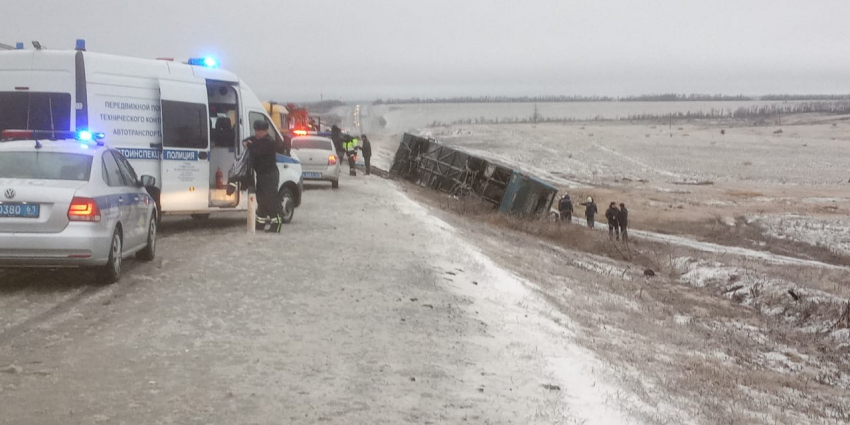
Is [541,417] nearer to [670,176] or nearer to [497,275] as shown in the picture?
[497,275]

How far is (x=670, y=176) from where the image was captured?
222 feet

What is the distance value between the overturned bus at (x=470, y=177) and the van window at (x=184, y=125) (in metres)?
17.0

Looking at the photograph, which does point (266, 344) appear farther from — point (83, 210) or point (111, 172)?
point (111, 172)

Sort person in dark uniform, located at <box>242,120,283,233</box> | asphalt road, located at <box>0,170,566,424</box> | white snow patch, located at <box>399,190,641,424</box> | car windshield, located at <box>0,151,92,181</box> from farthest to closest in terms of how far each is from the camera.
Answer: person in dark uniform, located at <box>242,120,283,233</box> → car windshield, located at <box>0,151,92,181</box> → white snow patch, located at <box>399,190,641,424</box> → asphalt road, located at <box>0,170,566,424</box>

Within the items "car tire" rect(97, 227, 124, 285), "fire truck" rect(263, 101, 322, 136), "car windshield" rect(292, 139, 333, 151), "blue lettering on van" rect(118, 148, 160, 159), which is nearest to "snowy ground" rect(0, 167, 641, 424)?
"car tire" rect(97, 227, 124, 285)

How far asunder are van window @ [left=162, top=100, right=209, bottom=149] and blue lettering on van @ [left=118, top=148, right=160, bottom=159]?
8.4 inches

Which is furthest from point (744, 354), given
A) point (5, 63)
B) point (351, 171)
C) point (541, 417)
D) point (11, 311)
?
point (351, 171)

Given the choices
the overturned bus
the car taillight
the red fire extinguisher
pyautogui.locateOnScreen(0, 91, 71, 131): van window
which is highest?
pyautogui.locateOnScreen(0, 91, 71, 131): van window

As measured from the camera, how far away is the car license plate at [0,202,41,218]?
8781 mm

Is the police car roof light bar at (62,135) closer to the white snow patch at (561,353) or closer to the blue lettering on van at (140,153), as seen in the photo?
the blue lettering on van at (140,153)

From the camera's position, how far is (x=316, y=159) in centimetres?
2586

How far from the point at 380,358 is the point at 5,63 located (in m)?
8.16

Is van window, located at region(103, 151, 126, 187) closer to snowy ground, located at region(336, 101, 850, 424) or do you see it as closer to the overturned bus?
snowy ground, located at region(336, 101, 850, 424)

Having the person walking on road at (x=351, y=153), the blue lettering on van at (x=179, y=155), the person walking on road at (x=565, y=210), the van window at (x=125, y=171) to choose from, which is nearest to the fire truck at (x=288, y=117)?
the person walking on road at (x=351, y=153)
